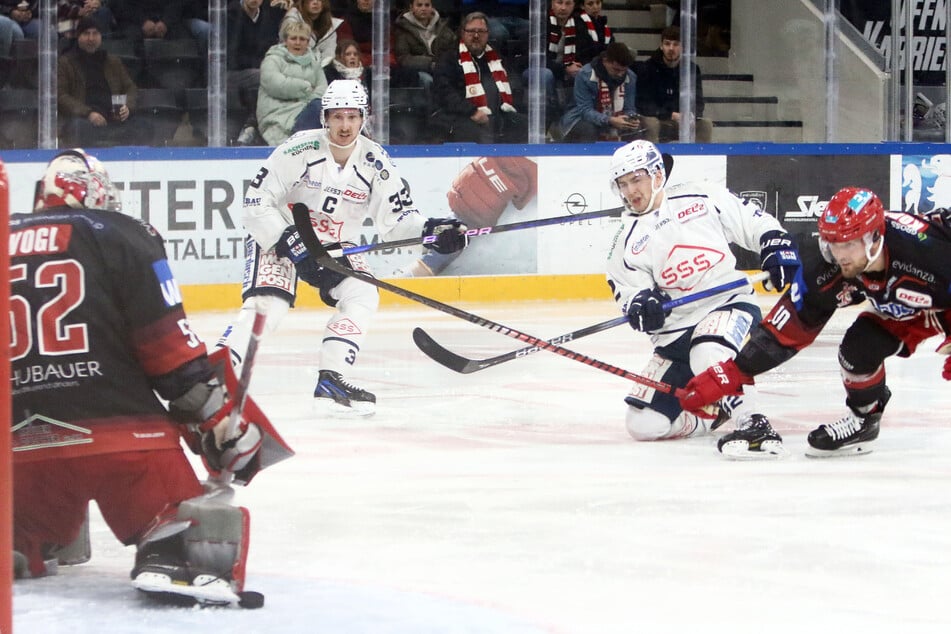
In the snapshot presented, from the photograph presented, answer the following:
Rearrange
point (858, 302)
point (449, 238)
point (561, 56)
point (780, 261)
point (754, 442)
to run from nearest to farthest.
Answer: point (858, 302) < point (754, 442) < point (780, 261) < point (449, 238) < point (561, 56)

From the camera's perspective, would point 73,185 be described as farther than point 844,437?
No

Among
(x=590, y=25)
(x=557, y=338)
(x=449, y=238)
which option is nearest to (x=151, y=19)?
(x=590, y=25)

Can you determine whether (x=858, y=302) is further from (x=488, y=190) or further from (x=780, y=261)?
(x=488, y=190)

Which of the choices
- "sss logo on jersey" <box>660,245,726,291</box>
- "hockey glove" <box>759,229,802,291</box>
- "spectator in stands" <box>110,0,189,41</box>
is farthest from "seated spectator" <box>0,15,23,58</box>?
"hockey glove" <box>759,229,802,291</box>

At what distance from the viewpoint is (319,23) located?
7918mm

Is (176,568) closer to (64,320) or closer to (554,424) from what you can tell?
(64,320)

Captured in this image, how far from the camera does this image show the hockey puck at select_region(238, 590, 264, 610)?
99.1 inches

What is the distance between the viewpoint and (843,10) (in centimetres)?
858

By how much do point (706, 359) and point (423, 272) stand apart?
3.85m

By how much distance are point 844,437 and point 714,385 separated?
54 cm

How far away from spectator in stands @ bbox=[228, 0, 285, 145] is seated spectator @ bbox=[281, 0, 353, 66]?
11cm

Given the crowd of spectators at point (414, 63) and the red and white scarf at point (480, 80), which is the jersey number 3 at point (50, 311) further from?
the red and white scarf at point (480, 80)

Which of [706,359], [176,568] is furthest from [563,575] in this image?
[706,359]

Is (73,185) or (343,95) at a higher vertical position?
(343,95)
